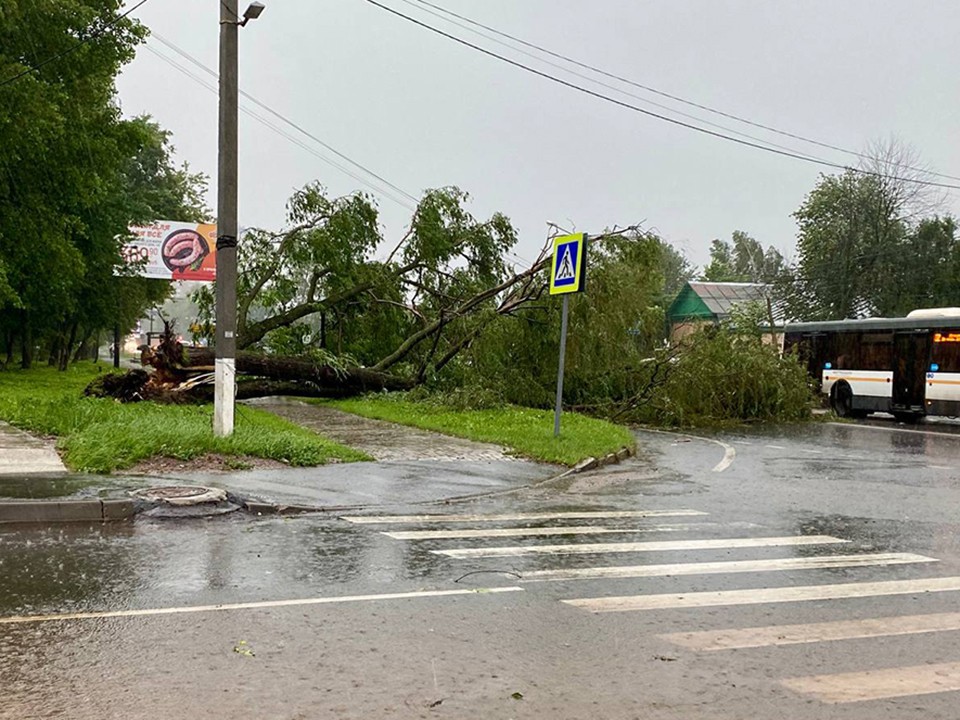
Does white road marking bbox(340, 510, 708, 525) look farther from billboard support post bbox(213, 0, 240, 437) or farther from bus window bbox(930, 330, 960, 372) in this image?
bus window bbox(930, 330, 960, 372)

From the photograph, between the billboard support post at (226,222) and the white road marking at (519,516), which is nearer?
the white road marking at (519,516)

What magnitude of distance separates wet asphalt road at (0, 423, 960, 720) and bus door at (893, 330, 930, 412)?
55.1 ft

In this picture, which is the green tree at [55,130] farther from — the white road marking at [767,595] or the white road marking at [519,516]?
the white road marking at [767,595]

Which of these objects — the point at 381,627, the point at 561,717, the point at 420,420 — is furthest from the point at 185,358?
the point at 561,717

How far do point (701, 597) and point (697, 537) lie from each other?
2.39 meters

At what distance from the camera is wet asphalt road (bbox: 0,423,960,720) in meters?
4.41

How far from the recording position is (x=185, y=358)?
19.0 meters

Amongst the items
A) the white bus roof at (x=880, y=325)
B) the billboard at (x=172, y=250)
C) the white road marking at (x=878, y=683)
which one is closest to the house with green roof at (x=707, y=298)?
the white bus roof at (x=880, y=325)

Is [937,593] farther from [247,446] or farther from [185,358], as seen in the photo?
[185,358]

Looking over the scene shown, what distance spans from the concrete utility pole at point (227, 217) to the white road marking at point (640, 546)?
619cm

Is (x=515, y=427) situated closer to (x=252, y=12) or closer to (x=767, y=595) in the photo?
(x=252, y=12)

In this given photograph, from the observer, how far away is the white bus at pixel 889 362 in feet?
81.5

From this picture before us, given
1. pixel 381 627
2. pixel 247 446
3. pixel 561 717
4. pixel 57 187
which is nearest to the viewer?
pixel 561 717

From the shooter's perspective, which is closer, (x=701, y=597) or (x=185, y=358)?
(x=701, y=597)
